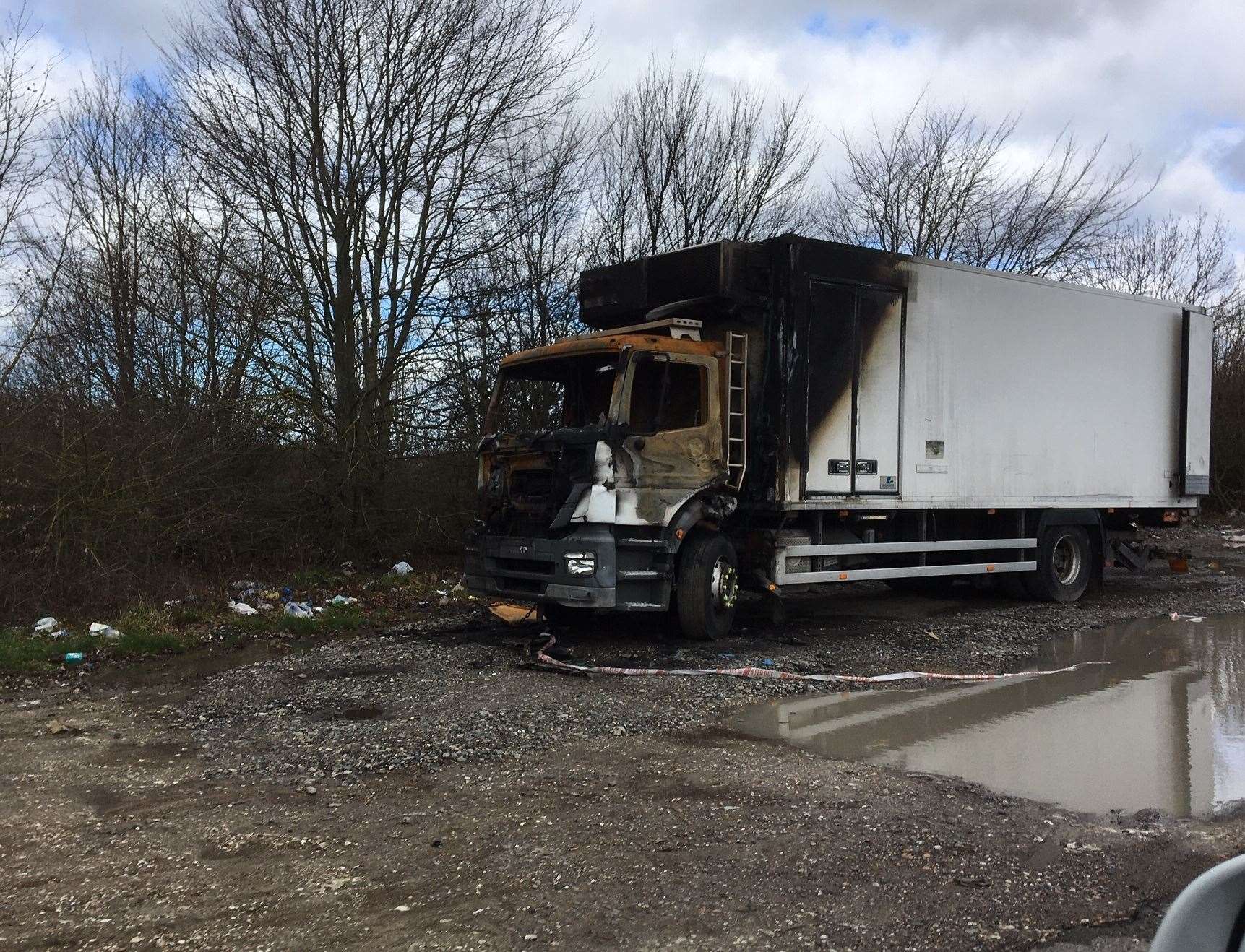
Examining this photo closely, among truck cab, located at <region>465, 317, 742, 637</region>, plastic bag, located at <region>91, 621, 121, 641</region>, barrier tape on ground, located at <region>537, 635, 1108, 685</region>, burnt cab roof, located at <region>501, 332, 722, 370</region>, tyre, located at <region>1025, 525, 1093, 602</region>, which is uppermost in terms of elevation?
burnt cab roof, located at <region>501, 332, 722, 370</region>

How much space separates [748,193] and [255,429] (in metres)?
11.6

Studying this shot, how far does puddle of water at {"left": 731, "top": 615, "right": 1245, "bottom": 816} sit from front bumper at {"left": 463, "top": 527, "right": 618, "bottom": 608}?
6.89 feet

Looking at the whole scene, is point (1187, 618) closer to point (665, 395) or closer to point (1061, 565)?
point (1061, 565)

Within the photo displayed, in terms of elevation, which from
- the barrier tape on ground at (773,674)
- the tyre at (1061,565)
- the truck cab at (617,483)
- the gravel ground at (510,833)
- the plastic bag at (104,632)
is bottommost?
the gravel ground at (510,833)

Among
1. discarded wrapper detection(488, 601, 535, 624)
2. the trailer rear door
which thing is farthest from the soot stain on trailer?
discarded wrapper detection(488, 601, 535, 624)

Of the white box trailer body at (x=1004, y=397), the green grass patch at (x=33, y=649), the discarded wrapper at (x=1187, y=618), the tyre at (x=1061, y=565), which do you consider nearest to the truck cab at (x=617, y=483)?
the white box trailer body at (x=1004, y=397)

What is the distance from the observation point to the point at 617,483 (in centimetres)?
877

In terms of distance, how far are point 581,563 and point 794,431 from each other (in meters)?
2.51

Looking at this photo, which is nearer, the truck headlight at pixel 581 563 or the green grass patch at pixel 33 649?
the green grass patch at pixel 33 649

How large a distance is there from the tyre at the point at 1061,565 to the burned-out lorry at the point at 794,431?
0.14ft

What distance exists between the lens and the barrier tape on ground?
787 cm

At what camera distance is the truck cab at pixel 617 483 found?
8758mm

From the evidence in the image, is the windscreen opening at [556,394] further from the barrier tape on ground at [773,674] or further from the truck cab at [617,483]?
the barrier tape on ground at [773,674]

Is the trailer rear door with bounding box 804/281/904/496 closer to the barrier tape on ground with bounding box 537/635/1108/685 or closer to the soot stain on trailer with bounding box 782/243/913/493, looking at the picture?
the soot stain on trailer with bounding box 782/243/913/493
